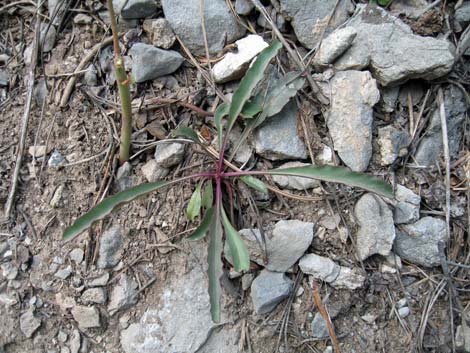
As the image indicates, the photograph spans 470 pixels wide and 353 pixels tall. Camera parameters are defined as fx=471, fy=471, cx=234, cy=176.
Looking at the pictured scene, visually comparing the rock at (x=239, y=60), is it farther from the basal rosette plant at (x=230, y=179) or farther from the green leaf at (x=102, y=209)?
the green leaf at (x=102, y=209)

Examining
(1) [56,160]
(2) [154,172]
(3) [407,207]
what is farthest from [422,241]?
(1) [56,160]

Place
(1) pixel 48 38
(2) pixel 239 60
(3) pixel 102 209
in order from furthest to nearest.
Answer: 1. (1) pixel 48 38
2. (2) pixel 239 60
3. (3) pixel 102 209

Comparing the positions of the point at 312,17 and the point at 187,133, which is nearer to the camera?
the point at 187,133

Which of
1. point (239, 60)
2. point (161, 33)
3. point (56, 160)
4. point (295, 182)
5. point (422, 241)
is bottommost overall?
point (422, 241)

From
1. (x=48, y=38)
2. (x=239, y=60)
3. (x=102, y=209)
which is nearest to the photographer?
(x=102, y=209)

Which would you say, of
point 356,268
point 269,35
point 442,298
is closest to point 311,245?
point 356,268

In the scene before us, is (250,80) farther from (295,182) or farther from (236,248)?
(236,248)

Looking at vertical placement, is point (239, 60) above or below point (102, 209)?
above
